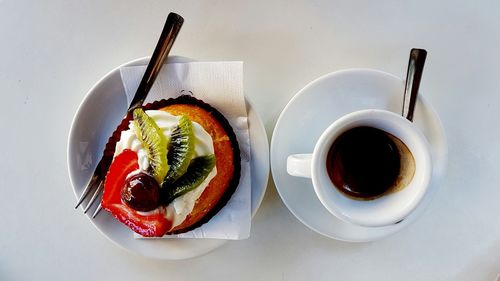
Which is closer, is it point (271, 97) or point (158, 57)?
point (158, 57)

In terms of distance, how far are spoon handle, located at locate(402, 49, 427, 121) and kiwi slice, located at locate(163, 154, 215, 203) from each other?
395 millimetres

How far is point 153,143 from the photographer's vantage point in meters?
0.92

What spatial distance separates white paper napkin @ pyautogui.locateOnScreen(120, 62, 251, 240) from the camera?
3.43 feet

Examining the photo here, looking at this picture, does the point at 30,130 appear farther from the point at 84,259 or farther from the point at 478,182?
the point at 478,182

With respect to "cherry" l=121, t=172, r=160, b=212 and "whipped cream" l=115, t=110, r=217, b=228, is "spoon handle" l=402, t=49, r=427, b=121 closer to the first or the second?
"whipped cream" l=115, t=110, r=217, b=228

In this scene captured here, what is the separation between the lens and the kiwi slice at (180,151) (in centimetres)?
91

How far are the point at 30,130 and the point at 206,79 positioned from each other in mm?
472

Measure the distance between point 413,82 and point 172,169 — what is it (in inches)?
19.4

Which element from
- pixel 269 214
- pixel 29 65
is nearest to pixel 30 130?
pixel 29 65

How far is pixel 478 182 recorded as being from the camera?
45.6 inches

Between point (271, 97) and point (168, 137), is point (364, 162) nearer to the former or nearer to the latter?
point (271, 97)

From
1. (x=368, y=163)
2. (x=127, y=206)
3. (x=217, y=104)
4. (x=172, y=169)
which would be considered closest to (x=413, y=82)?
(x=368, y=163)

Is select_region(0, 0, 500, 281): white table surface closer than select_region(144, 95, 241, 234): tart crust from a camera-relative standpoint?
No

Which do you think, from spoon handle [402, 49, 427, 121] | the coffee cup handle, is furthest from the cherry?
spoon handle [402, 49, 427, 121]
